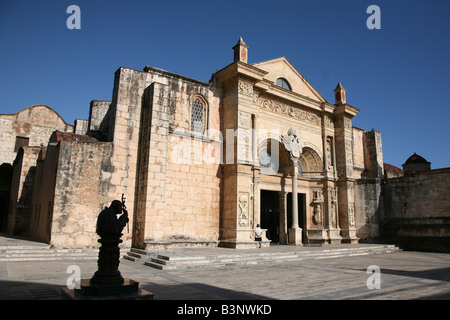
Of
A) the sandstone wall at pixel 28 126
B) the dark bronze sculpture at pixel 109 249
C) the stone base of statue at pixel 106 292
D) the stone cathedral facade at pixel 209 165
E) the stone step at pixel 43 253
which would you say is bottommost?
the stone step at pixel 43 253

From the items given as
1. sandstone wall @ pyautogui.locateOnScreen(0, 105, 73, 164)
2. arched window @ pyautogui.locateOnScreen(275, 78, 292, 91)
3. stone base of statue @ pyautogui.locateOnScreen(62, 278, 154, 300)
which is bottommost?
stone base of statue @ pyautogui.locateOnScreen(62, 278, 154, 300)

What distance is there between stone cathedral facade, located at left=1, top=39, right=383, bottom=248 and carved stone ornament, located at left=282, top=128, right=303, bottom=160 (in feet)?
0.18

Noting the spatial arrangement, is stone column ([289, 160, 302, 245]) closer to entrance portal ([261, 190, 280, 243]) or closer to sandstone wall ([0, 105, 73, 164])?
entrance portal ([261, 190, 280, 243])

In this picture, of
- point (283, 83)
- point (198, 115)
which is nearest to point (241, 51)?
point (198, 115)

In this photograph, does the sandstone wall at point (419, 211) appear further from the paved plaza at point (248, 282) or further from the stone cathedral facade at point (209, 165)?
the paved plaza at point (248, 282)

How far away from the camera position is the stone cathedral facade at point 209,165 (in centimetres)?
1166

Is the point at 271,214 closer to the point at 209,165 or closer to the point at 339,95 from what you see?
the point at 209,165

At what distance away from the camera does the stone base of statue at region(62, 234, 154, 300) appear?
4582mm

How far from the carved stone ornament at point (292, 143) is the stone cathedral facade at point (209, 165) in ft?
0.18

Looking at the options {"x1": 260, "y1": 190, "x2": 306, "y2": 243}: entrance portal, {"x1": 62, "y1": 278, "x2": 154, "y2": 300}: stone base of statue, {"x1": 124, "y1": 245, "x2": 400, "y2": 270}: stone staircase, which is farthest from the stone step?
{"x1": 260, "y1": 190, "x2": 306, "y2": 243}: entrance portal

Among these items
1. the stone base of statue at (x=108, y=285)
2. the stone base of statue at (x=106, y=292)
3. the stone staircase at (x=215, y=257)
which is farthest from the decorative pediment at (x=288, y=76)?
the stone base of statue at (x=106, y=292)

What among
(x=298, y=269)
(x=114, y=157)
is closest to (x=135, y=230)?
(x=114, y=157)
